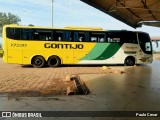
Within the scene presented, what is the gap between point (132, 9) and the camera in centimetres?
1934

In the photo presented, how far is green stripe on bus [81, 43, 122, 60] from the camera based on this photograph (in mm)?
21578

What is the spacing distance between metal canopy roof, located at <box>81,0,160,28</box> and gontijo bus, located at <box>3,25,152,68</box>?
1368mm

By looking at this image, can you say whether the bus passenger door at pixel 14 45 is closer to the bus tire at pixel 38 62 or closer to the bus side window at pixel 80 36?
the bus tire at pixel 38 62

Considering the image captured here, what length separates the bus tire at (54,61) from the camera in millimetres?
20905

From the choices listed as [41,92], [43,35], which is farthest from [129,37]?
[41,92]

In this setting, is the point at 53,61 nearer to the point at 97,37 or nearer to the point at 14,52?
the point at 14,52

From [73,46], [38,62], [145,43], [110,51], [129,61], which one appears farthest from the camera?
[145,43]

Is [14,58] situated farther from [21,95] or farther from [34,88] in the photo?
[21,95]

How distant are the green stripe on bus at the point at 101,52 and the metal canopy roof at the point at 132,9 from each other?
2.40 m

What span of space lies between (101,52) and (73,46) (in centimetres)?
230

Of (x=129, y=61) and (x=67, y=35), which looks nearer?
(x=67, y=35)

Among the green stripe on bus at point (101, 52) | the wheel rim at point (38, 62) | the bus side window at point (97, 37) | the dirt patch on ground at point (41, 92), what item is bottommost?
the dirt patch on ground at point (41, 92)

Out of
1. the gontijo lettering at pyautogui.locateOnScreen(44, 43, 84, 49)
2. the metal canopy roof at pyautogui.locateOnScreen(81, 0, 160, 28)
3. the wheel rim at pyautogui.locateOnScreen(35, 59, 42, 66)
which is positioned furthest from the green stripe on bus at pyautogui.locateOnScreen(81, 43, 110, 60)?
the wheel rim at pyautogui.locateOnScreen(35, 59, 42, 66)

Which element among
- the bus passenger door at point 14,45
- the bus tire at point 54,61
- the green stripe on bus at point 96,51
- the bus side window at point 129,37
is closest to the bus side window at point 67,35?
the bus tire at point 54,61
